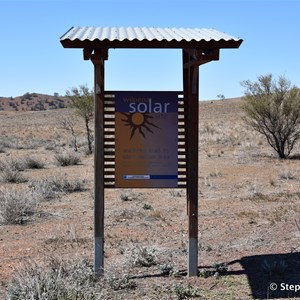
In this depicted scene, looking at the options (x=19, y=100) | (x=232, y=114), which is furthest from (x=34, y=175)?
(x=19, y=100)

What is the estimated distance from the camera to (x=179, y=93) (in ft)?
23.7

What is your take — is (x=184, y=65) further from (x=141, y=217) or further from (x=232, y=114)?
(x=232, y=114)

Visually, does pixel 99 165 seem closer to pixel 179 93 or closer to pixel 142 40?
pixel 179 93

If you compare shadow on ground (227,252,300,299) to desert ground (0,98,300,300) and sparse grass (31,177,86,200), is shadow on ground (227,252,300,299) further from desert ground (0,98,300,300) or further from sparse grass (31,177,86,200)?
sparse grass (31,177,86,200)

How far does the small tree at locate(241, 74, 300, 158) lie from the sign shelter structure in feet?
61.5

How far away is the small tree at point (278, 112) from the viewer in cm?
2559

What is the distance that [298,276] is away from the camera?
6.85 metres

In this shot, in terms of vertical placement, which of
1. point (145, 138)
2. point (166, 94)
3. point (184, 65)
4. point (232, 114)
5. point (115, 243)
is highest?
point (232, 114)

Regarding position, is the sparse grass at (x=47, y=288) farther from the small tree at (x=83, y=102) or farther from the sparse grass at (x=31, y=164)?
the small tree at (x=83, y=102)

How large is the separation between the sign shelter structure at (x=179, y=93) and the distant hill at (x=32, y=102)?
87.5 m

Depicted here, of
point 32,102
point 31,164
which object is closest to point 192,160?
point 31,164

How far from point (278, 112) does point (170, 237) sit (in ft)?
56.0

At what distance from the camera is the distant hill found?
99.5 metres

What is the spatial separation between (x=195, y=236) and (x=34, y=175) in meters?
14.5
